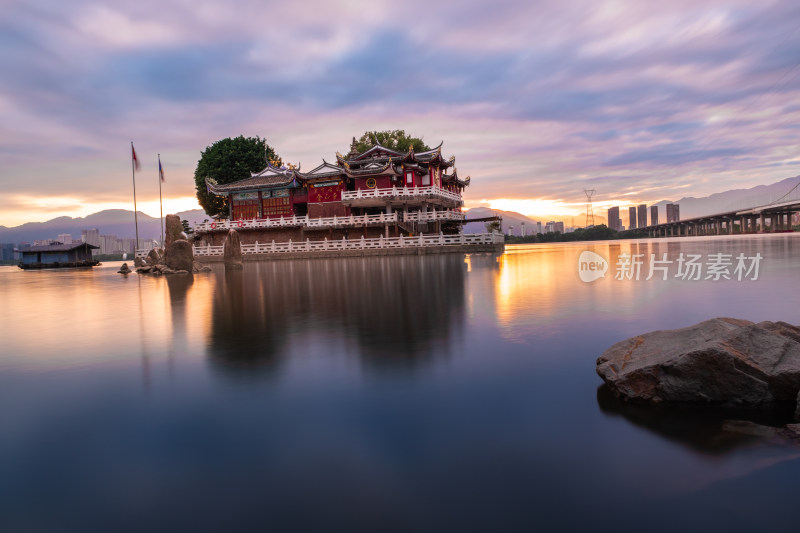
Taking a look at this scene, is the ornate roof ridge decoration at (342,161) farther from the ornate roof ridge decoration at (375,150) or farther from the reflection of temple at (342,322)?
the reflection of temple at (342,322)

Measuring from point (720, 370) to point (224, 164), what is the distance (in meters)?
57.9

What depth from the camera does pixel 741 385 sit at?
416cm

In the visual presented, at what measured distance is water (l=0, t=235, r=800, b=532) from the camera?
109 inches

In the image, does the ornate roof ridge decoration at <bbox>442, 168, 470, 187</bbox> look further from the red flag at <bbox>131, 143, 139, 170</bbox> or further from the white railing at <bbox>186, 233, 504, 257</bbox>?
the red flag at <bbox>131, 143, 139, 170</bbox>

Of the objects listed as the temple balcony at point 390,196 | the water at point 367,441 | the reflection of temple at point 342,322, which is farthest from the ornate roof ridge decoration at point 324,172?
the water at point 367,441

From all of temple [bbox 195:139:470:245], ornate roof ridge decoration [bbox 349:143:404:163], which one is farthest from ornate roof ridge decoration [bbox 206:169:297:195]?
ornate roof ridge decoration [bbox 349:143:404:163]

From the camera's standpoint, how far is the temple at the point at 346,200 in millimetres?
43719

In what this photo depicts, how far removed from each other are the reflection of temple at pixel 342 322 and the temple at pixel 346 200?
28664 millimetres

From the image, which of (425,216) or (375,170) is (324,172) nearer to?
(375,170)

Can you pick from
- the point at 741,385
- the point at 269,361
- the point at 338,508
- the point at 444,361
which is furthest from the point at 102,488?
the point at 741,385

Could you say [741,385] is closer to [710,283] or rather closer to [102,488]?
[102,488]

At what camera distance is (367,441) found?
367 centimetres

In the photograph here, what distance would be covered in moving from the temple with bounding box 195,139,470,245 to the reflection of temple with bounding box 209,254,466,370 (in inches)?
1128

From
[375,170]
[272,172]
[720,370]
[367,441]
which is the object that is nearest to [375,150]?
[375,170]
